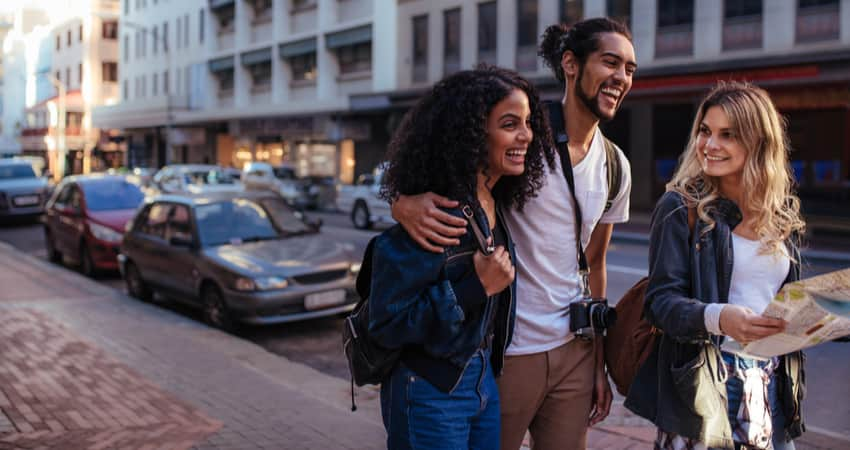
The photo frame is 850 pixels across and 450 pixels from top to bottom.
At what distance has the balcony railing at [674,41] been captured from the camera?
2383cm

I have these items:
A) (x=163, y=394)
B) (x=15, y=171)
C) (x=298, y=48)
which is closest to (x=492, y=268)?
(x=163, y=394)

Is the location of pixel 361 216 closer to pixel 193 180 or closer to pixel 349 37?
pixel 193 180

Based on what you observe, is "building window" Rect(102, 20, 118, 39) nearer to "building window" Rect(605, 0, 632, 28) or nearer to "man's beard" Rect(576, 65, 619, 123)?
"building window" Rect(605, 0, 632, 28)

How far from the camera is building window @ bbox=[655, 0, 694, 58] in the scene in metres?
23.8

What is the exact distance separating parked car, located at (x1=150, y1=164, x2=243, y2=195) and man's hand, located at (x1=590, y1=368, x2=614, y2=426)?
21934mm

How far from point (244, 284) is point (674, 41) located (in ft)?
61.6

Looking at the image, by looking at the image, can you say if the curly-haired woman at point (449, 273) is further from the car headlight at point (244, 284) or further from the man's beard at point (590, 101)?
the car headlight at point (244, 284)

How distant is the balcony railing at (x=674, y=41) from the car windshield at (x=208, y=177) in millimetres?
13345

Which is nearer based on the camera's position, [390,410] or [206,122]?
[390,410]

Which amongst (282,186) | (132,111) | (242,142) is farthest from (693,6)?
(132,111)

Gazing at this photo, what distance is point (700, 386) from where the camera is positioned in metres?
2.59

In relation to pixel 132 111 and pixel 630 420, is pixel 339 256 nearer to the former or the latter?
pixel 630 420

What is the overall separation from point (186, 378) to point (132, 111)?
2077 inches

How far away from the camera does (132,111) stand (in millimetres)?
55500
